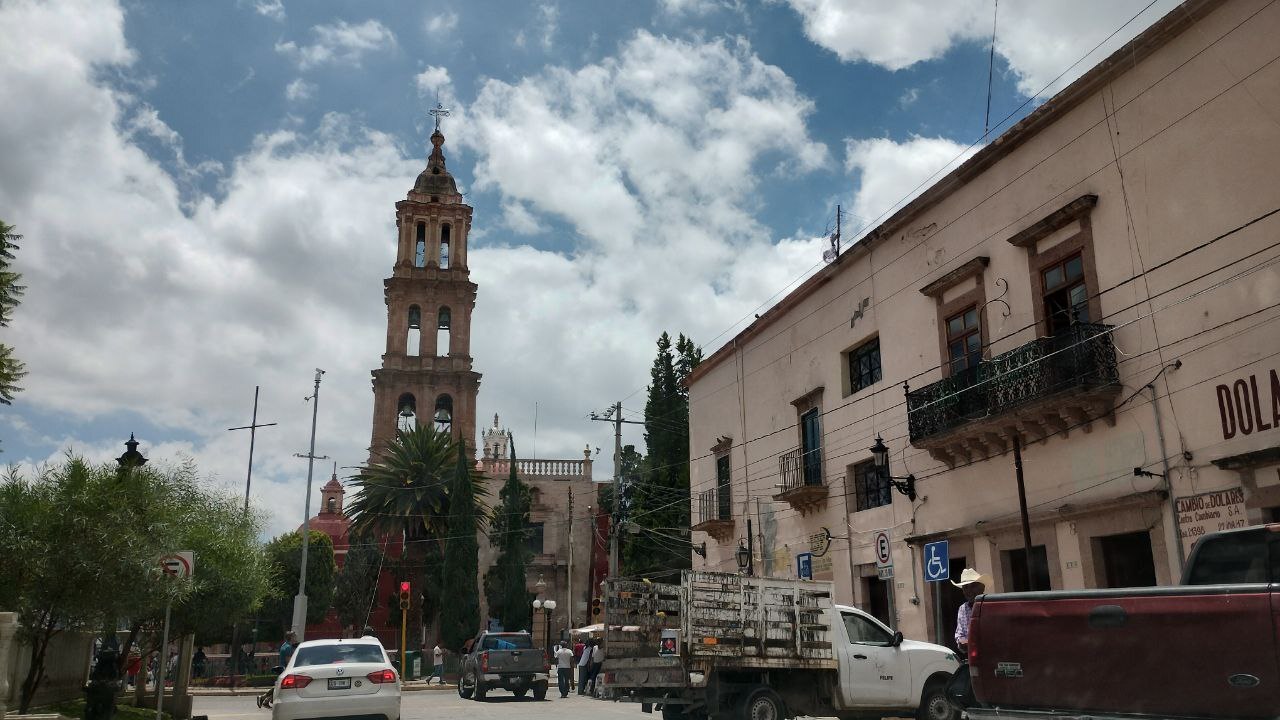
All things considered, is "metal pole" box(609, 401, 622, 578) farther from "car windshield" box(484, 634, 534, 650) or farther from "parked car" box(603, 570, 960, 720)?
"parked car" box(603, 570, 960, 720)

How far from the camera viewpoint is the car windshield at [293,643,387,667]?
13706 millimetres

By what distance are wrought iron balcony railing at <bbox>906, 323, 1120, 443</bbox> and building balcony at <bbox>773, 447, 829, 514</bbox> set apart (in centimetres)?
493

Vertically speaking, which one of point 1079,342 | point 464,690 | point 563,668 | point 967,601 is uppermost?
point 1079,342

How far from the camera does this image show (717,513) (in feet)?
103

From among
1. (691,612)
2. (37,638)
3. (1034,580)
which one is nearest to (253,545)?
(37,638)

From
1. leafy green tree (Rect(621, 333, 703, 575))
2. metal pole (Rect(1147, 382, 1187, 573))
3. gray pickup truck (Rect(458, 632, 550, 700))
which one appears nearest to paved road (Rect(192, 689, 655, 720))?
Result: gray pickup truck (Rect(458, 632, 550, 700))

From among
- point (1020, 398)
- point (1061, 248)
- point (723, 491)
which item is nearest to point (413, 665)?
point (723, 491)

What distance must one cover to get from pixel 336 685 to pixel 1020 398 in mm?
12408

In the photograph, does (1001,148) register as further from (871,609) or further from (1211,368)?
(871,609)

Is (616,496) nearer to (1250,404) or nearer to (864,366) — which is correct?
(864,366)

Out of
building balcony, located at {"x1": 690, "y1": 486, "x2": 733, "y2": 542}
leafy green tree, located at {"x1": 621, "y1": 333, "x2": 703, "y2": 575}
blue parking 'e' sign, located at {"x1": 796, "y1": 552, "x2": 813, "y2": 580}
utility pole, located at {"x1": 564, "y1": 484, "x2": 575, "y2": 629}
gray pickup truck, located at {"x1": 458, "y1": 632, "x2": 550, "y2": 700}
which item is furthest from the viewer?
utility pole, located at {"x1": 564, "y1": 484, "x2": 575, "y2": 629}

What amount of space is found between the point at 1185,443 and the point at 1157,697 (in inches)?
417

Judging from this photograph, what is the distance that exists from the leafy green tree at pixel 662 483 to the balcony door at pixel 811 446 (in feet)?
56.2

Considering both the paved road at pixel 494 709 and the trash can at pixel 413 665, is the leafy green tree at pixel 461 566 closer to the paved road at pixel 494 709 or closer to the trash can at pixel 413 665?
the trash can at pixel 413 665
